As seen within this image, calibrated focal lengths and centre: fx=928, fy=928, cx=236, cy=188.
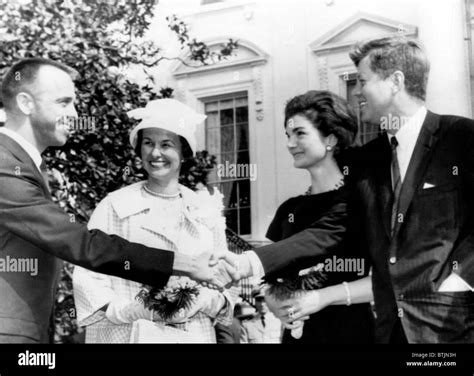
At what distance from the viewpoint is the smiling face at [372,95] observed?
11.4 feet

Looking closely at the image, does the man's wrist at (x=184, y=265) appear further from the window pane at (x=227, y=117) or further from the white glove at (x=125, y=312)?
the window pane at (x=227, y=117)

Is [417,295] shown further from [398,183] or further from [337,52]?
[337,52]

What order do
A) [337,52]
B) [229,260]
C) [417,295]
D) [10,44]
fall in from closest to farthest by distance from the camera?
[417,295], [229,260], [337,52], [10,44]

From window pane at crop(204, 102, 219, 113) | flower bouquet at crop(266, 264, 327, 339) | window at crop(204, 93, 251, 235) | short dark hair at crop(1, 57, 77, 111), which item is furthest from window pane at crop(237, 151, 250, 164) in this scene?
short dark hair at crop(1, 57, 77, 111)

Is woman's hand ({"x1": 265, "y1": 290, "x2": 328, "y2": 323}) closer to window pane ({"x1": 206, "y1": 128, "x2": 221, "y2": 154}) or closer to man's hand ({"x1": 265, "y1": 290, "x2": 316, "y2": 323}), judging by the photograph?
man's hand ({"x1": 265, "y1": 290, "x2": 316, "y2": 323})

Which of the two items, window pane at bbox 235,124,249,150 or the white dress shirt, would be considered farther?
window pane at bbox 235,124,249,150

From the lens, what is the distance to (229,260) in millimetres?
3445

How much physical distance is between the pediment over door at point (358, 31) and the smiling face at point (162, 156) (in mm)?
751

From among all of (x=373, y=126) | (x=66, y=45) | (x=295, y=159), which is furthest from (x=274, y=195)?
(x=66, y=45)

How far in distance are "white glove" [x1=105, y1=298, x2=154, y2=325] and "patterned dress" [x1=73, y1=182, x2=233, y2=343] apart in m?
0.03

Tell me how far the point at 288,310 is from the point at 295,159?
1.90ft

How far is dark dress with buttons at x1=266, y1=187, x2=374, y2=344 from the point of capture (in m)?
3.38

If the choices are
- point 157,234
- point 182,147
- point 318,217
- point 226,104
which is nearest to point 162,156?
point 182,147

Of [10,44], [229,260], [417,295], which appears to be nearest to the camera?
[417,295]
